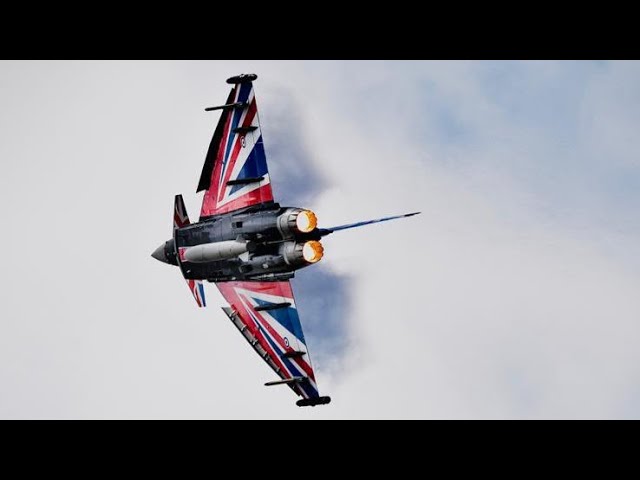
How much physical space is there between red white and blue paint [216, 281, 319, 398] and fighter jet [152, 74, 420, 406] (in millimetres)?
25

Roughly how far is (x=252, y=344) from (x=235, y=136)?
17.5ft

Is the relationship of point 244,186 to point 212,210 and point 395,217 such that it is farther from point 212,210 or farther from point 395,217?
point 395,217

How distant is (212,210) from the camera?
33.8m

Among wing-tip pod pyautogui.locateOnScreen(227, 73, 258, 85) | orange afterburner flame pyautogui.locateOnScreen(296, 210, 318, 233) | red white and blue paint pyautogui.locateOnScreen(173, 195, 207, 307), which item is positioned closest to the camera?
orange afterburner flame pyautogui.locateOnScreen(296, 210, 318, 233)

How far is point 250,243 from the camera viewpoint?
32062 mm

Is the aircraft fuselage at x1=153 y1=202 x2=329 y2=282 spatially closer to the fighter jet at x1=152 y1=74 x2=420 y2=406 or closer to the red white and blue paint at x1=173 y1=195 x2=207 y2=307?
the fighter jet at x1=152 y1=74 x2=420 y2=406

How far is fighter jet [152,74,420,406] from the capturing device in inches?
1239

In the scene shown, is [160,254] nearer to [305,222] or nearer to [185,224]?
[185,224]

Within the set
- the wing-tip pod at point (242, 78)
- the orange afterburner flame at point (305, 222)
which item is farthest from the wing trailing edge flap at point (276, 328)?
the wing-tip pod at point (242, 78)

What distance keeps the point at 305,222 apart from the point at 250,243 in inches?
71.9

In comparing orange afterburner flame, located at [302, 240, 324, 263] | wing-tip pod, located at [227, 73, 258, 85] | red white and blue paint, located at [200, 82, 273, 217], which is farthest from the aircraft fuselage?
wing-tip pod, located at [227, 73, 258, 85]

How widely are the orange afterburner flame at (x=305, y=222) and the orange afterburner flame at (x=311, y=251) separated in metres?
0.38

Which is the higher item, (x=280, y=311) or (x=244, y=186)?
(x=244, y=186)

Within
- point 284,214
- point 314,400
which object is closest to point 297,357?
point 314,400
